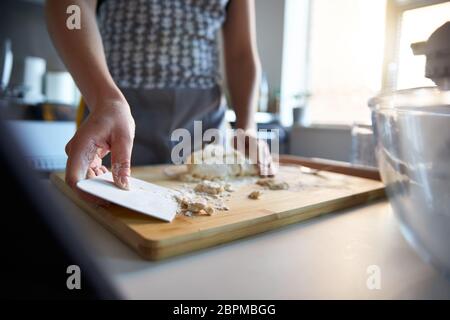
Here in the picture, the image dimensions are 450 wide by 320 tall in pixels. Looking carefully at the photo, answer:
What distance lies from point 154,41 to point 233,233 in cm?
48

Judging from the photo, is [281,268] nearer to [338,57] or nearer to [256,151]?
[256,151]

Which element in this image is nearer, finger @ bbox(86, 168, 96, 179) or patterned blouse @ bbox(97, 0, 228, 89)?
finger @ bbox(86, 168, 96, 179)

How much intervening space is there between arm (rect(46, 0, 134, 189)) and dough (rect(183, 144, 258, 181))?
225 millimetres

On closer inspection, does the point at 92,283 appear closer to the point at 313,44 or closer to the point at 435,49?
the point at 435,49

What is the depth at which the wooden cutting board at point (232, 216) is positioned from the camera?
32cm

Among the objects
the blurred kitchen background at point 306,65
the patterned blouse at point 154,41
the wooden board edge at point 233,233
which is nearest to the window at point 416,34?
the wooden board edge at point 233,233

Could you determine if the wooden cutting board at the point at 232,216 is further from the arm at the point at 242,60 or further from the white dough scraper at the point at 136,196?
the arm at the point at 242,60

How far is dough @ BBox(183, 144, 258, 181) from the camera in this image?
63 centimetres

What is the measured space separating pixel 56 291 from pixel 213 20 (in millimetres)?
761

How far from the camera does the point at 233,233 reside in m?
0.37

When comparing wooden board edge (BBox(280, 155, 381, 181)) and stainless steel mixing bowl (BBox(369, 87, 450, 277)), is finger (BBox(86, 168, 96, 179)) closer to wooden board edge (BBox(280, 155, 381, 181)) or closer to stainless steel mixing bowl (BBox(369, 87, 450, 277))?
stainless steel mixing bowl (BBox(369, 87, 450, 277))

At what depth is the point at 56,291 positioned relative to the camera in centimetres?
20

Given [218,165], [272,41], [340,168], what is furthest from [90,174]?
[272,41]

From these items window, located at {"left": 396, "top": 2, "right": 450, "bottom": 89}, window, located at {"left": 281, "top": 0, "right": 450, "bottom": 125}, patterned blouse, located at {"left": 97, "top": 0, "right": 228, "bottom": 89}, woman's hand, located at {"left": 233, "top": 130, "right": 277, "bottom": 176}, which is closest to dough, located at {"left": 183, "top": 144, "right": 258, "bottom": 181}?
woman's hand, located at {"left": 233, "top": 130, "right": 277, "bottom": 176}
